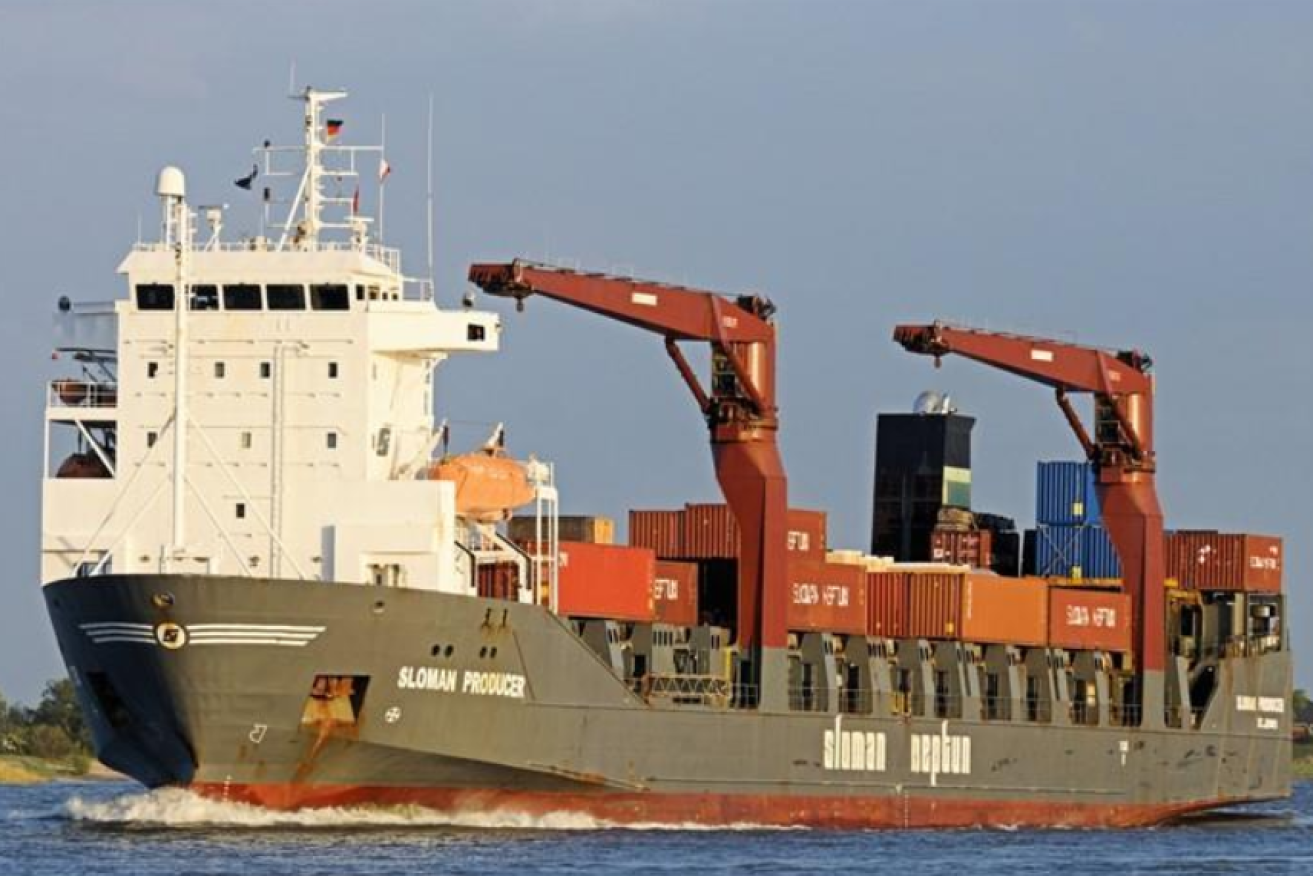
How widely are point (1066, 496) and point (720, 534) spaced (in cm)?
1484

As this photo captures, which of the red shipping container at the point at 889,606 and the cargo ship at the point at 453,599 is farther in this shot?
the red shipping container at the point at 889,606

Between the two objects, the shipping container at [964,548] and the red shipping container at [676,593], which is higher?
the shipping container at [964,548]

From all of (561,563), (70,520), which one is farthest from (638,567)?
(70,520)

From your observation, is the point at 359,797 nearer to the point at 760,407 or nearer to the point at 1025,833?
the point at 760,407

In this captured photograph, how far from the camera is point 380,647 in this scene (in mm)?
46375

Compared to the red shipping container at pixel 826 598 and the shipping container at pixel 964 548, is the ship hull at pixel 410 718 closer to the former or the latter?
the red shipping container at pixel 826 598

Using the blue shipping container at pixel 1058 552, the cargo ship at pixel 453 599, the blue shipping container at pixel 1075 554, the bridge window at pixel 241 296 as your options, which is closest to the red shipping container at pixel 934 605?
the cargo ship at pixel 453 599

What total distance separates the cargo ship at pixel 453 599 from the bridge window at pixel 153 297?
0.05 meters

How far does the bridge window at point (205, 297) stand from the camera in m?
50.2

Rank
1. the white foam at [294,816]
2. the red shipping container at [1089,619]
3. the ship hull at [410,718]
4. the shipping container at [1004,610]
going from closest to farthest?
the ship hull at [410,718]
the white foam at [294,816]
the shipping container at [1004,610]
the red shipping container at [1089,619]

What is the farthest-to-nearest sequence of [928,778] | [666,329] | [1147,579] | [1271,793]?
[1271,793] → [1147,579] → [928,778] → [666,329]

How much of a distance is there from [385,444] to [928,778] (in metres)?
14.2

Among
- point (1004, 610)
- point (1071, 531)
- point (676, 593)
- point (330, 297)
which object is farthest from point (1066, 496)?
point (330, 297)

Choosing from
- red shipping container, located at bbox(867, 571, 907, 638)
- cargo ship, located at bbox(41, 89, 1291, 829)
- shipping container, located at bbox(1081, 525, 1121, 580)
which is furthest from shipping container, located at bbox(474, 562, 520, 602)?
shipping container, located at bbox(1081, 525, 1121, 580)
